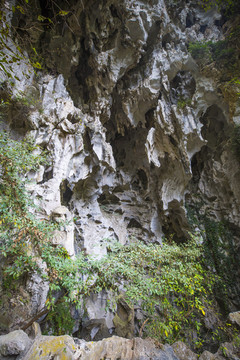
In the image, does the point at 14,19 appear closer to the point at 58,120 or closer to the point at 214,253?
the point at 58,120

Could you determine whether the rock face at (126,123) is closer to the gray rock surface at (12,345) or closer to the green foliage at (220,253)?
the green foliage at (220,253)

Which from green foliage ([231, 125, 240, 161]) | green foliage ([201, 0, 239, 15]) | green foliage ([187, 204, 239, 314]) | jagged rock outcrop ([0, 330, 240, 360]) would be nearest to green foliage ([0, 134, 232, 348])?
jagged rock outcrop ([0, 330, 240, 360])

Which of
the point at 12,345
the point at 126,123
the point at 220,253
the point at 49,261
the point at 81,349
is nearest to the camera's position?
the point at 12,345

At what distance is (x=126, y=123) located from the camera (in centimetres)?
888

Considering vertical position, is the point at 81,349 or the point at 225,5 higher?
the point at 225,5

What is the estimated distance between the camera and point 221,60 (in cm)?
869

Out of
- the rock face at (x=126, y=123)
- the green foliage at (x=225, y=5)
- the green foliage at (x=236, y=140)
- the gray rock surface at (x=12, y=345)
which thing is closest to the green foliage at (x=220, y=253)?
the rock face at (x=126, y=123)

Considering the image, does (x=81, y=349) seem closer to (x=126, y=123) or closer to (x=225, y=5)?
(x=126, y=123)

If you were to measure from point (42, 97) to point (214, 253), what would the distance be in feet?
28.6

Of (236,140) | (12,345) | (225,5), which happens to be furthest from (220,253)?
(225,5)

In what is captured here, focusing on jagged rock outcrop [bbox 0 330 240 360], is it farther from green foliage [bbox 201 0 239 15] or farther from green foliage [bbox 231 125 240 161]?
green foliage [bbox 201 0 239 15]

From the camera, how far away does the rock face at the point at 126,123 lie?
6027 millimetres

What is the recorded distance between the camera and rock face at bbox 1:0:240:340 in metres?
6.03

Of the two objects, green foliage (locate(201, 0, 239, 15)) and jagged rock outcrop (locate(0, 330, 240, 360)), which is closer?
jagged rock outcrop (locate(0, 330, 240, 360))
